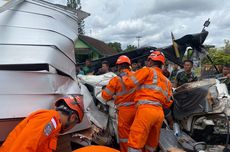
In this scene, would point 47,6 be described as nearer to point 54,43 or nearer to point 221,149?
point 54,43

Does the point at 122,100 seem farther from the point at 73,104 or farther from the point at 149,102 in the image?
the point at 73,104

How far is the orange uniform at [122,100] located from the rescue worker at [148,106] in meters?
0.16

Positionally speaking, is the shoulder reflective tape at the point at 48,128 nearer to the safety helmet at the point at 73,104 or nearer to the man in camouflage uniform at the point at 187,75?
the safety helmet at the point at 73,104

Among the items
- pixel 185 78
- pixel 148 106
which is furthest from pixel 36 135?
pixel 185 78

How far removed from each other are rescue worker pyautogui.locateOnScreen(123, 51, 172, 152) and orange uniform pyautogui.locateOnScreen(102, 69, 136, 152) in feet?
0.53

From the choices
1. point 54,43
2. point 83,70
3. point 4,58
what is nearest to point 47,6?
point 54,43

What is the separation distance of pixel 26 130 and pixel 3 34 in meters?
1.32

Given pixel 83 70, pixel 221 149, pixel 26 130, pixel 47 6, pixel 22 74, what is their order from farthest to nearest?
pixel 83 70, pixel 221 149, pixel 47 6, pixel 22 74, pixel 26 130

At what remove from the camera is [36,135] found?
205cm

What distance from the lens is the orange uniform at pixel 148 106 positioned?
4094 mm

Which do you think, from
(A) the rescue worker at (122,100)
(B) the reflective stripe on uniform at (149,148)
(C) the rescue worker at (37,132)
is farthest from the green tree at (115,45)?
(C) the rescue worker at (37,132)

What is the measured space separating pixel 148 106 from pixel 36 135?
2.35 meters

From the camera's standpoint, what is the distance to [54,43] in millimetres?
3305

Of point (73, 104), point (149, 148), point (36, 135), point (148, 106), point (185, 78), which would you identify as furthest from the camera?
point (185, 78)
